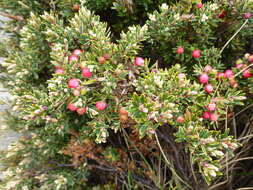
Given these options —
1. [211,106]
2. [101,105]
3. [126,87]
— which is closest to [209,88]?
[211,106]

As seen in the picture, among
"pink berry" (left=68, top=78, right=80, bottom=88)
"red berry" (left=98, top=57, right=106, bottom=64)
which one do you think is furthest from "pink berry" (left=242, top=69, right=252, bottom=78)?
"pink berry" (left=68, top=78, right=80, bottom=88)

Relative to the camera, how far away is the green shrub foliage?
A: 124cm

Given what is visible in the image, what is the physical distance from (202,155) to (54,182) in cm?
113

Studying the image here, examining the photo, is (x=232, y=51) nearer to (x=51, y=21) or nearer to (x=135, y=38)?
(x=135, y=38)

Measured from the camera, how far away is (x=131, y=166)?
190cm

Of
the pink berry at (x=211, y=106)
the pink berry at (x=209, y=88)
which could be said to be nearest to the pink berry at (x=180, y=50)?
the pink berry at (x=209, y=88)

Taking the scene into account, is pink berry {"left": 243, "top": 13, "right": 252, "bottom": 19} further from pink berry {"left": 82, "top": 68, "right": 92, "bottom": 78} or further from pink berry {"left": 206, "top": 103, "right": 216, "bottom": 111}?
pink berry {"left": 82, "top": 68, "right": 92, "bottom": 78}

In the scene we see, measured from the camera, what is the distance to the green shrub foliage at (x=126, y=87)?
1.24 m

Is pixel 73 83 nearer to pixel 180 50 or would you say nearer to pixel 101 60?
pixel 101 60

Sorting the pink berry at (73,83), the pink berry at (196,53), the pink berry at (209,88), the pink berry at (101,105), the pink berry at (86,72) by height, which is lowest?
the pink berry at (101,105)

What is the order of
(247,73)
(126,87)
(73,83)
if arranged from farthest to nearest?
1. (247,73)
2. (126,87)
3. (73,83)

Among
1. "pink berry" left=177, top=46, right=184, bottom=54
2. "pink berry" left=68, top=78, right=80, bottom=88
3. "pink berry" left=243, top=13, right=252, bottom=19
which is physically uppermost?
"pink berry" left=243, top=13, right=252, bottom=19

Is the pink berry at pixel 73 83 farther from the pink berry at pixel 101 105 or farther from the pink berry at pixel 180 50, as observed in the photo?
the pink berry at pixel 180 50

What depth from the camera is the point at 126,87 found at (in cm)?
135
